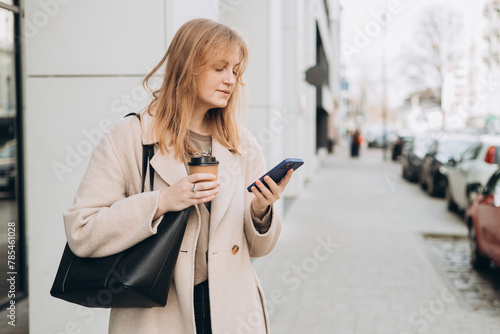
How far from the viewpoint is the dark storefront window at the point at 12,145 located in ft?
15.3

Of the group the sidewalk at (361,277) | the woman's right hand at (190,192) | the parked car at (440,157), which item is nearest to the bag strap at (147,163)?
the woman's right hand at (190,192)

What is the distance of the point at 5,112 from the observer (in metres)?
5.16

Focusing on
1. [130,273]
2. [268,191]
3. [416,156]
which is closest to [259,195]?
[268,191]

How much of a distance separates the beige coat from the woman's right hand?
0.06m

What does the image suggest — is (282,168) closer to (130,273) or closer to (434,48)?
(130,273)

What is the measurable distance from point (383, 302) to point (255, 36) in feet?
14.1

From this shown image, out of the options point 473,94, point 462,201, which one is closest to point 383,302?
point 462,201

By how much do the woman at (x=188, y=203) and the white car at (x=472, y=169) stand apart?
9.09m

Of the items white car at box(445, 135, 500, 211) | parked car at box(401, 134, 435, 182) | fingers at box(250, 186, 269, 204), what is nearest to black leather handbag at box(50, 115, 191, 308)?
fingers at box(250, 186, 269, 204)

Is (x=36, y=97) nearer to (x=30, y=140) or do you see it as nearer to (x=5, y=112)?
(x=30, y=140)

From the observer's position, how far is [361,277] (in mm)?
6758

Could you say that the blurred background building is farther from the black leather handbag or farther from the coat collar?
the black leather handbag

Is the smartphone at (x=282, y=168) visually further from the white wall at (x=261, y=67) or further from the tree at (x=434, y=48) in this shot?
the tree at (x=434, y=48)

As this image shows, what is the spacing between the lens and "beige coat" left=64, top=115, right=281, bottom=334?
178 cm
